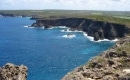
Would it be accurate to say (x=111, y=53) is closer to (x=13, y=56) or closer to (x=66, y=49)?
(x=13, y=56)

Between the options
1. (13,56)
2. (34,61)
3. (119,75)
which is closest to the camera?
(119,75)

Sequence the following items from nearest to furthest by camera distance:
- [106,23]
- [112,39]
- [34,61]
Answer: [34,61]
[112,39]
[106,23]

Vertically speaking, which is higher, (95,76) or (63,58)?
(95,76)

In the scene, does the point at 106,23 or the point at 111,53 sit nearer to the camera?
the point at 111,53

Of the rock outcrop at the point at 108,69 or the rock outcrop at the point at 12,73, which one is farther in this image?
the rock outcrop at the point at 12,73

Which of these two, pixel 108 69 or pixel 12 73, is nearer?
pixel 12 73

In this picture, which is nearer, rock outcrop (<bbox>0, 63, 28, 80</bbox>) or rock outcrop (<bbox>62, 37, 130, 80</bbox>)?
rock outcrop (<bbox>62, 37, 130, 80</bbox>)

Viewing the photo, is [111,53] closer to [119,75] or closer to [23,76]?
[119,75]

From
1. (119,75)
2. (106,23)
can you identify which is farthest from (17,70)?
(106,23)
